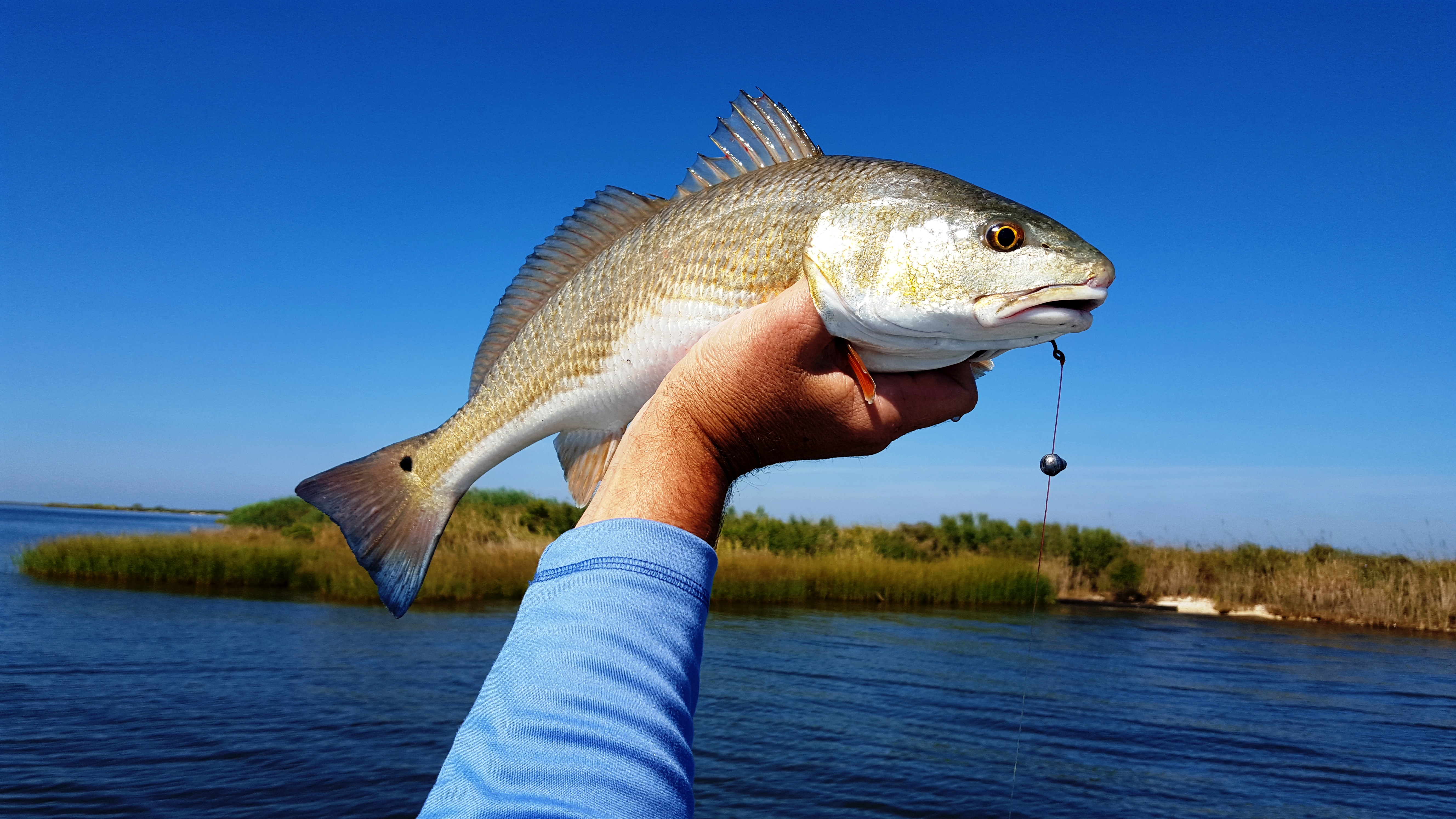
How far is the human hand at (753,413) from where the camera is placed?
4.42 ft

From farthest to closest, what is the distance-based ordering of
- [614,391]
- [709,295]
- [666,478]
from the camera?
[614,391]
[709,295]
[666,478]

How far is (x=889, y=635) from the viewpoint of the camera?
2111 cm

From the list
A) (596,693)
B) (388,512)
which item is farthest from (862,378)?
(388,512)

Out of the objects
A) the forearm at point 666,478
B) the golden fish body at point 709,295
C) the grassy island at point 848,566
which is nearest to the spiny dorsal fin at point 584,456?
the golden fish body at point 709,295

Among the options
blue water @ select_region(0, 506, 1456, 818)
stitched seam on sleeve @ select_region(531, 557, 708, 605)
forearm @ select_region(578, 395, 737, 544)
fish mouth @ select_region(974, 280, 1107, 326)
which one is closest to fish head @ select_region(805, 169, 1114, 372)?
fish mouth @ select_region(974, 280, 1107, 326)

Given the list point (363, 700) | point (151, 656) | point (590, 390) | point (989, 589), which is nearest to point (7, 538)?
point (151, 656)

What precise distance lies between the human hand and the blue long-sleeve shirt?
0.11 m

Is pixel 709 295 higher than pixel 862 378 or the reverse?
higher

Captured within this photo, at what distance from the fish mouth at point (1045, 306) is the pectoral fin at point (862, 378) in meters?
0.30

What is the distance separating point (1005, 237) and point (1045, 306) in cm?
22

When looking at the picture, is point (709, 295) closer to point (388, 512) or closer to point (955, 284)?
point (955, 284)

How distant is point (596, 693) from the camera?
1.03 m

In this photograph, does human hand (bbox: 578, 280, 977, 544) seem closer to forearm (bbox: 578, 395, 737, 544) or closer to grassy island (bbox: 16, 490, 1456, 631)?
forearm (bbox: 578, 395, 737, 544)

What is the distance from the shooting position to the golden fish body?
6.55ft
